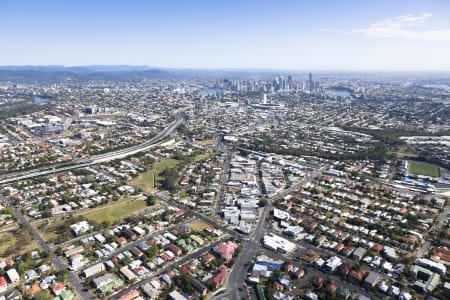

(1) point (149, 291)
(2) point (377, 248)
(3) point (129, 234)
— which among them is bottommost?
(2) point (377, 248)

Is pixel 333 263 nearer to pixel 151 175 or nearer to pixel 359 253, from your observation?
pixel 359 253

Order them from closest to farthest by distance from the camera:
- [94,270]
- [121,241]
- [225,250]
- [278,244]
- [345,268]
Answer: [94,270] < [345,268] < [225,250] < [278,244] < [121,241]

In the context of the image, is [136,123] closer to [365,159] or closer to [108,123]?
[108,123]

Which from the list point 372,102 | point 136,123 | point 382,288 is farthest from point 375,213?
point 372,102

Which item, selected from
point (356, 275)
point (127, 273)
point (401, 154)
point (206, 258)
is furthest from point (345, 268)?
point (401, 154)

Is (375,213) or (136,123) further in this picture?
(136,123)

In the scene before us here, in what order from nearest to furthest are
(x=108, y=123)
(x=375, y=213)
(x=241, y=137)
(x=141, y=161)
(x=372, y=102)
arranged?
(x=375, y=213)
(x=141, y=161)
(x=241, y=137)
(x=108, y=123)
(x=372, y=102)

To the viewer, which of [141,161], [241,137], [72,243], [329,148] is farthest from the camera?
[241,137]
